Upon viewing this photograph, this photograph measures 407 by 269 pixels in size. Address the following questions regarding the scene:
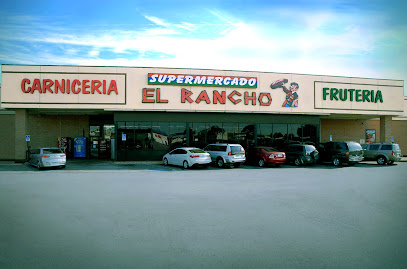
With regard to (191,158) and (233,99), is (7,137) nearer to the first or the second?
→ (191,158)

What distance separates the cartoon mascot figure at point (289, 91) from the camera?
25.7 m

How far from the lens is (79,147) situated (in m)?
26.6

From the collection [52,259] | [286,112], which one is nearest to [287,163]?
[286,112]

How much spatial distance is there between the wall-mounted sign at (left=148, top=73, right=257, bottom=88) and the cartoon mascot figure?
2.12 m

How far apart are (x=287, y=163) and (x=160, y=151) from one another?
34.5ft

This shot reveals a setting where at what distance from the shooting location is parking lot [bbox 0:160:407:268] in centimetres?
466

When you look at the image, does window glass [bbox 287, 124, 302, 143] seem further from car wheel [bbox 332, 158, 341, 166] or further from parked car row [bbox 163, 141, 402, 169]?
car wheel [bbox 332, 158, 341, 166]

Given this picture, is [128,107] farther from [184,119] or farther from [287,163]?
[287,163]

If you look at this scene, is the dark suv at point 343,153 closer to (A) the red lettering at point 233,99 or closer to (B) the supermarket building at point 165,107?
(B) the supermarket building at point 165,107

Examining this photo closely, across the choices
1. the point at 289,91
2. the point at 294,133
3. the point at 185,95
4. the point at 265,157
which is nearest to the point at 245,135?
the point at 294,133

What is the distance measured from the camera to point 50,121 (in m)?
27.0

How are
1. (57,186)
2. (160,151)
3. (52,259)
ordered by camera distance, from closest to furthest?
(52,259)
(57,186)
(160,151)

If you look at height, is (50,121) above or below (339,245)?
above

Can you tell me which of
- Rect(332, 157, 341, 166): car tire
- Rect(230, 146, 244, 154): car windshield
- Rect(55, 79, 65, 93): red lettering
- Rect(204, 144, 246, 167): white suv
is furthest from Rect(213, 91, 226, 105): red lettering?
Rect(55, 79, 65, 93): red lettering
